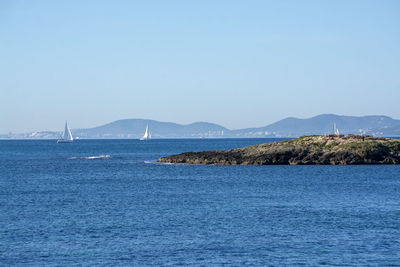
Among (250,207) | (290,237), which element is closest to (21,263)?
(290,237)

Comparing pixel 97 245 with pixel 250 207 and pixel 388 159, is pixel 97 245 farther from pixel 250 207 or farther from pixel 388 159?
pixel 388 159

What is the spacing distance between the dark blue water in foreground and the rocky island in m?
19.0

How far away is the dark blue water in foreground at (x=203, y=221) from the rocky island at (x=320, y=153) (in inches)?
747

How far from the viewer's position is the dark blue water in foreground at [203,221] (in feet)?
107

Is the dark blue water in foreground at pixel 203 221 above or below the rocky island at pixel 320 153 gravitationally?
below

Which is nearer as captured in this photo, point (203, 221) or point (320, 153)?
point (203, 221)

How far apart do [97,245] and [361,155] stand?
69.6 m

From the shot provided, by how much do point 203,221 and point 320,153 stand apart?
195 ft

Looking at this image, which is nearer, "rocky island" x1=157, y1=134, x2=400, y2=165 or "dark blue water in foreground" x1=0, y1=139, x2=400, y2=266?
"dark blue water in foreground" x1=0, y1=139, x2=400, y2=266

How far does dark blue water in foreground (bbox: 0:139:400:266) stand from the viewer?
32.7m

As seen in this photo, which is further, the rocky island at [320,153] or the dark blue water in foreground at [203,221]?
the rocky island at [320,153]

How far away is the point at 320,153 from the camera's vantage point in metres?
100

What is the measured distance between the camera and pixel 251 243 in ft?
117

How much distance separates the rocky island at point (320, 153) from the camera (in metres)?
98.5
